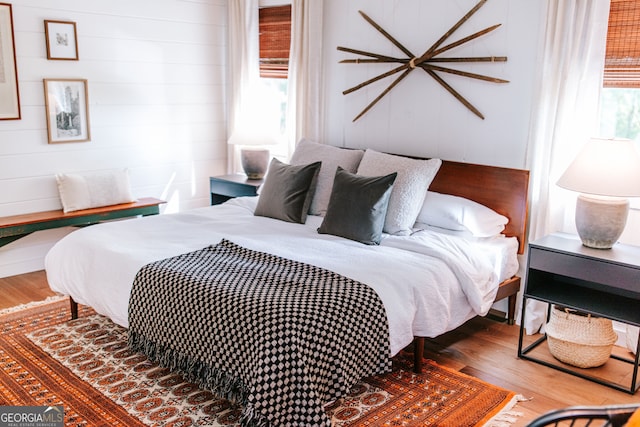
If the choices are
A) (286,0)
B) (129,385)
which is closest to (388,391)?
(129,385)

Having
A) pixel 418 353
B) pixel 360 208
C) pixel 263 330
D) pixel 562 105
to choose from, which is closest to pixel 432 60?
pixel 562 105

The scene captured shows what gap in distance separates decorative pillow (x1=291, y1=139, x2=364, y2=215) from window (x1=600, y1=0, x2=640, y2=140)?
1511 mm

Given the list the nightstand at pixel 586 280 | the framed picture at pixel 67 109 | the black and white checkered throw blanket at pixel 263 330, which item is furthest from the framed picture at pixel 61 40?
the nightstand at pixel 586 280

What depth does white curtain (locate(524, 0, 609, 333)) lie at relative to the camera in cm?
320

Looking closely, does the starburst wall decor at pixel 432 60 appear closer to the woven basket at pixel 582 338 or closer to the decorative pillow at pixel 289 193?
the decorative pillow at pixel 289 193

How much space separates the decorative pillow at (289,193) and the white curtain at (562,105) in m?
1.37

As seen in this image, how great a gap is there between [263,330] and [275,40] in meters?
3.37

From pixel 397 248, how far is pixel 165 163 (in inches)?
107

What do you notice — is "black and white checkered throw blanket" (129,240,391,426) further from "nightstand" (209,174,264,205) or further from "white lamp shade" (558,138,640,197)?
"nightstand" (209,174,264,205)

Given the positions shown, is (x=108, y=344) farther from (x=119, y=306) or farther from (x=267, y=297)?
(x=267, y=297)

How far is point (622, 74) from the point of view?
10.4ft

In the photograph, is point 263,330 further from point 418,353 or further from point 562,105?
point 562,105

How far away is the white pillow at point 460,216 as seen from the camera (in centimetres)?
348

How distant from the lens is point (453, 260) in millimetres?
3068
